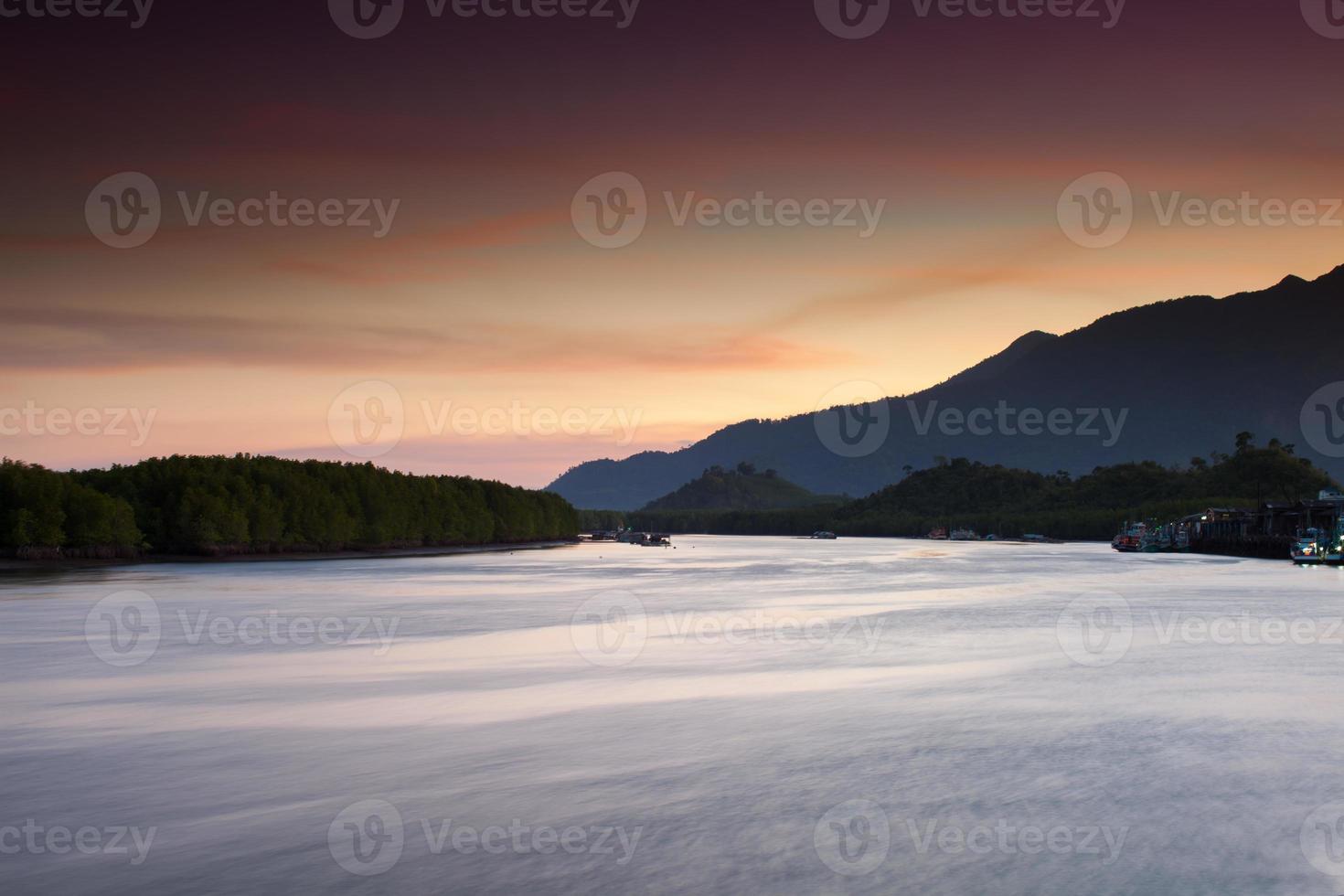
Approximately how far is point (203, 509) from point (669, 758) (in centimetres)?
13076

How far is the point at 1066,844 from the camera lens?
1628 cm

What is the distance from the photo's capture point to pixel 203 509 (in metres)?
140

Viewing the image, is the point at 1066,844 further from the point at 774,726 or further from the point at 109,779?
the point at 109,779

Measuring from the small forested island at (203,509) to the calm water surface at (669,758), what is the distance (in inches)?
2889

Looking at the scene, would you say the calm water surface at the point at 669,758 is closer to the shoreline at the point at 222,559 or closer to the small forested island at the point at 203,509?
the shoreline at the point at 222,559

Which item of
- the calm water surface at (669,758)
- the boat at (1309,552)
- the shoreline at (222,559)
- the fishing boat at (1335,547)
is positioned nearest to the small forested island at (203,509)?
the shoreline at (222,559)

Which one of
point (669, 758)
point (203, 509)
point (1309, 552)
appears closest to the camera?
point (669, 758)

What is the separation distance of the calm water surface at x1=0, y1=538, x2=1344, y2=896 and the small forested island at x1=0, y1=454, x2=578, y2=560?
7339cm

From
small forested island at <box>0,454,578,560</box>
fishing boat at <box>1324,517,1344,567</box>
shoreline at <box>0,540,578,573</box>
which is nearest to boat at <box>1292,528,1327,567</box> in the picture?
fishing boat at <box>1324,517,1344,567</box>

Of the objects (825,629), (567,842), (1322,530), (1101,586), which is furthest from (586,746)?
(1322,530)

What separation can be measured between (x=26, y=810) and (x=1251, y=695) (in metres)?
28.9

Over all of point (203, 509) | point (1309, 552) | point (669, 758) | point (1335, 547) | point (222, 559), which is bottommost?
point (1309, 552)

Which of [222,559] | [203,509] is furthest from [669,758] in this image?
[222,559]

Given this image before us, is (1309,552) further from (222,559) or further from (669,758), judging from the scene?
(669,758)
